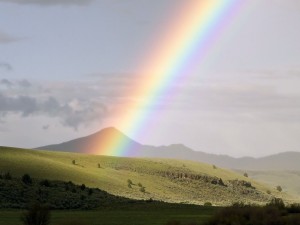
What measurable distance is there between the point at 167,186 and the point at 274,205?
12546 cm

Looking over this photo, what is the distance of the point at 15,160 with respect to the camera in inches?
6166

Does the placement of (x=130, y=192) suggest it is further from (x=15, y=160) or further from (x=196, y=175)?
(x=196, y=175)

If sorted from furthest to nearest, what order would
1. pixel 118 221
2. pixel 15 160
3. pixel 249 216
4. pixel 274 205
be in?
pixel 15 160
pixel 118 221
pixel 274 205
pixel 249 216

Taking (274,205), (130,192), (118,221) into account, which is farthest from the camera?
(130,192)

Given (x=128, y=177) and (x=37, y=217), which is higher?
(x=128, y=177)

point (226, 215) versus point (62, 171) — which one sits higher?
point (62, 171)

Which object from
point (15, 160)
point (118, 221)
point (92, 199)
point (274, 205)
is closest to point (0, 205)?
point (92, 199)

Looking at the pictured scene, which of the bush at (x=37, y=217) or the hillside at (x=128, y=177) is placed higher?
the hillside at (x=128, y=177)

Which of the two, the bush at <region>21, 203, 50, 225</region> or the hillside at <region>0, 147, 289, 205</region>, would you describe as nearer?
the bush at <region>21, 203, 50, 225</region>

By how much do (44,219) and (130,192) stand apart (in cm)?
9581

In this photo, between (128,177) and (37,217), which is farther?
(128,177)

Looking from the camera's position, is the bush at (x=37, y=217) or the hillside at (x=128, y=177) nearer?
the bush at (x=37, y=217)

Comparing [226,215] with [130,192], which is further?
[130,192]

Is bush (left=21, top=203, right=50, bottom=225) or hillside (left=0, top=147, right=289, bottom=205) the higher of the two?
hillside (left=0, top=147, right=289, bottom=205)
